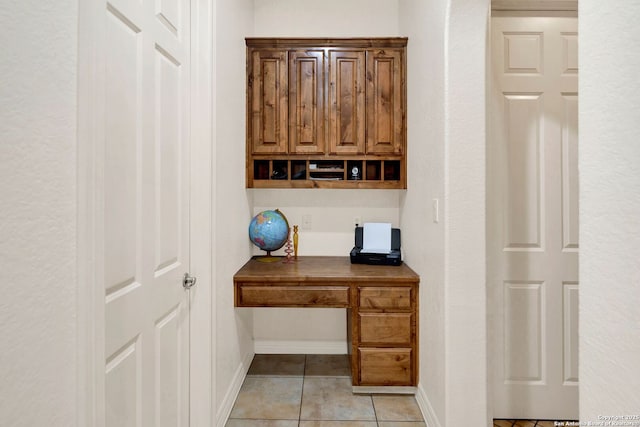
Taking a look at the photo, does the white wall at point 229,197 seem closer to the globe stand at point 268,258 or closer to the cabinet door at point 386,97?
the globe stand at point 268,258

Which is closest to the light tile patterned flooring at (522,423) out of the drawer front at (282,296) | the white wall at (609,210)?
the drawer front at (282,296)

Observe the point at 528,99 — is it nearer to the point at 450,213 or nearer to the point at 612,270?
the point at 450,213

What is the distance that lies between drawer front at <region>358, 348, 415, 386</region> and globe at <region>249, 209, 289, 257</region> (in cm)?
99

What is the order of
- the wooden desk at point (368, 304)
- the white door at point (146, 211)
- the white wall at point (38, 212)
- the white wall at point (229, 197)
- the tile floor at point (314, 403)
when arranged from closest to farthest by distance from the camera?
1. the white wall at point (38, 212)
2. the white door at point (146, 211)
3. the white wall at point (229, 197)
4. the tile floor at point (314, 403)
5. the wooden desk at point (368, 304)

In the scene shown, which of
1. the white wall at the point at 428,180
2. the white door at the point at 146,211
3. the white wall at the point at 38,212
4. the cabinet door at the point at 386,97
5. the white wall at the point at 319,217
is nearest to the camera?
the white wall at the point at 38,212

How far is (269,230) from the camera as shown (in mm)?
2699

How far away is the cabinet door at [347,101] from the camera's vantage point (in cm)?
272

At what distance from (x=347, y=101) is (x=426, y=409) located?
213 cm

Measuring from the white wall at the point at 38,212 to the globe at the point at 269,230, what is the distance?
1.88m

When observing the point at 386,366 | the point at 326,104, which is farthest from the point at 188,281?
the point at 326,104

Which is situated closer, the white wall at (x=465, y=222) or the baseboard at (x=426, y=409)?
the white wall at (x=465, y=222)

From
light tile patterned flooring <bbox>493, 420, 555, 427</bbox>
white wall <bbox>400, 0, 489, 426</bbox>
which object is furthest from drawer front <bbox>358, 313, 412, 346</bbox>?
light tile patterned flooring <bbox>493, 420, 555, 427</bbox>

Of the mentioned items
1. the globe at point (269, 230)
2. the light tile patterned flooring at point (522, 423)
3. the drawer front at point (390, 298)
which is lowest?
the light tile patterned flooring at point (522, 423)

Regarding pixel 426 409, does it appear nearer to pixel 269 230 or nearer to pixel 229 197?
pixel 269 230
